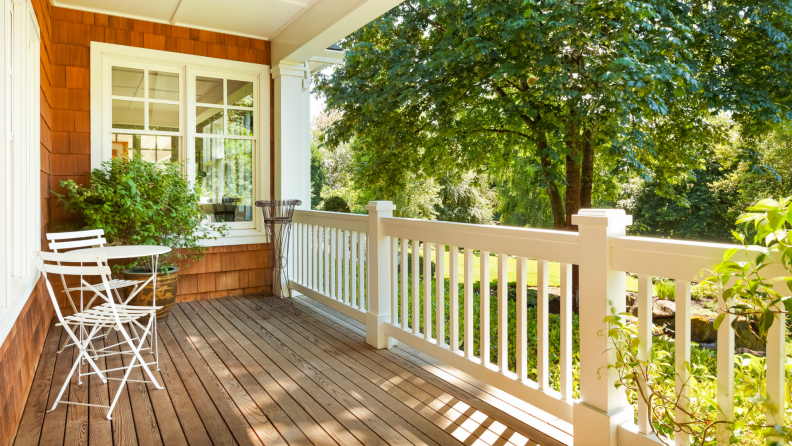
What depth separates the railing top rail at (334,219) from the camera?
12.4 ft

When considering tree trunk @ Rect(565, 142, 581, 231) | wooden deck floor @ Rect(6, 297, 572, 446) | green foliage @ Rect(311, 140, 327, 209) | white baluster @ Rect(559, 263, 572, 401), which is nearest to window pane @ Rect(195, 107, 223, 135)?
wooden deck floor @ Rect(6, 297, 572, 446)

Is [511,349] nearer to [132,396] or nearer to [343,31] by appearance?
[343,31]

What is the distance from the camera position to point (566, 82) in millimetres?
6020

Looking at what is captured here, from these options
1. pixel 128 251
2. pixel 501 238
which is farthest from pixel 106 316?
pixel 501 238

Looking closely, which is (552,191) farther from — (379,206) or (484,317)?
(484,317)

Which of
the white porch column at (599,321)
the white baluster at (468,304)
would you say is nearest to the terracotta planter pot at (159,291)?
the white baluster at (468,304)

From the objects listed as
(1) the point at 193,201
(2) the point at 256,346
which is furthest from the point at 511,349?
(1) the point at 193,201

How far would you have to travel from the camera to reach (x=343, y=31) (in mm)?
4320

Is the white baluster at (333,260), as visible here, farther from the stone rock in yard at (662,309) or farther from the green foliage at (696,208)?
the green foliage at (696,208)

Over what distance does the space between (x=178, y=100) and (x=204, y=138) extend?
430 mm

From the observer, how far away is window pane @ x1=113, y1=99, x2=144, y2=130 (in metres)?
4.67

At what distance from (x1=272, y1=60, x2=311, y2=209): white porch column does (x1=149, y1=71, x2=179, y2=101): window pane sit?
98cm

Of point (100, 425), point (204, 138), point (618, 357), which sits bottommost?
point (100, 425)

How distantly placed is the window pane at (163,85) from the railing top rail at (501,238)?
3071mm
